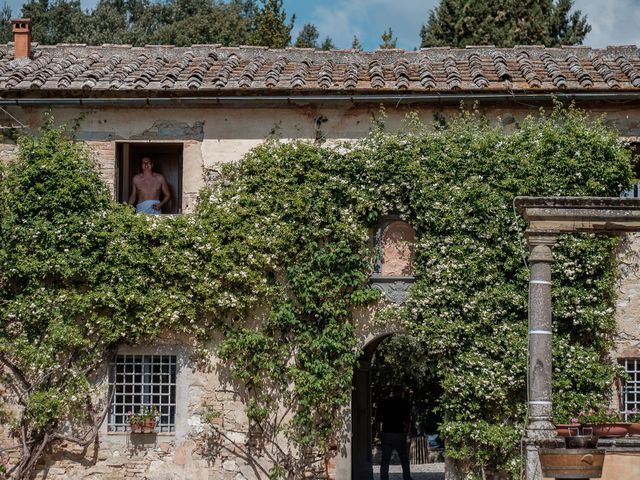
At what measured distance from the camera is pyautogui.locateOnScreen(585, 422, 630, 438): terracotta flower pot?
13141 millimetres

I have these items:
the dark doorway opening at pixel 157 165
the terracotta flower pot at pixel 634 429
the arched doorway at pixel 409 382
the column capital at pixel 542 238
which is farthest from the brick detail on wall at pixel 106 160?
the arched doorway at pixel 409 382

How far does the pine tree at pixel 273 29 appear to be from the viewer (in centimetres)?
3136

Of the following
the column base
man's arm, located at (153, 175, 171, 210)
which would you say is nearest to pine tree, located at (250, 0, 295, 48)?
man's arm, located at (153, 175, 171, 210)

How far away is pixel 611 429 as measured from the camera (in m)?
13.2

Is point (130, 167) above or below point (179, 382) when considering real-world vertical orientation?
above

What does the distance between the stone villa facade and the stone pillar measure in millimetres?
3525

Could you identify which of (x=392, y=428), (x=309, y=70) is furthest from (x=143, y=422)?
(x=309, y=70)


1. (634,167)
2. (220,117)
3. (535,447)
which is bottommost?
(535,447)

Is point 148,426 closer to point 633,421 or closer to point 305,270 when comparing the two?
point 305,270

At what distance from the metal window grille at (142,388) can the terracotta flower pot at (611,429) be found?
618 centimetres

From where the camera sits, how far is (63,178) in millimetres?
16062

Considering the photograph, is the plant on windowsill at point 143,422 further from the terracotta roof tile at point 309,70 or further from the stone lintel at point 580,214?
the stone lintel at point 580,214

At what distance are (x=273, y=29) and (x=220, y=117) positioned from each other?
52.2 feet

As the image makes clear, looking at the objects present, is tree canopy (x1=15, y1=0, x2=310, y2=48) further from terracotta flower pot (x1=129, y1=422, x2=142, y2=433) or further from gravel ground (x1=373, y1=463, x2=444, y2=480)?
terracotta flower pot (x1=129, y1=422, x2=142, y2=433)
